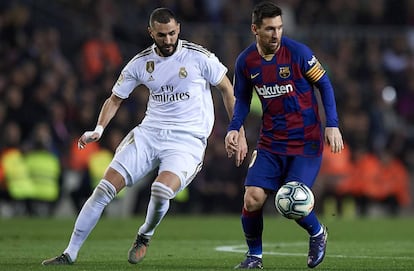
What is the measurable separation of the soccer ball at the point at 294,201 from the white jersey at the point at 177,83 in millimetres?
1404

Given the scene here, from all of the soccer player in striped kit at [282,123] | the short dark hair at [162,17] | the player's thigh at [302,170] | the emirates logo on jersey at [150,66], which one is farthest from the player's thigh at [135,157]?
the player's thigh at [302,170]

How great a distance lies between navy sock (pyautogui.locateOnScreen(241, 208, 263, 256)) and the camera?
Result: 10.1m

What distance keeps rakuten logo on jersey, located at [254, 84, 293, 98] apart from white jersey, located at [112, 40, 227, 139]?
0.81 meters

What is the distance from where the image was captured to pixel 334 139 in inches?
381

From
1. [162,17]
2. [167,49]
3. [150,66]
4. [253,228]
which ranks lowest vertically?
[253,228]

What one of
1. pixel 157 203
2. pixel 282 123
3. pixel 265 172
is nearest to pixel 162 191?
pixel 157 203

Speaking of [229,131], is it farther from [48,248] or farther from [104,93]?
[104,93]

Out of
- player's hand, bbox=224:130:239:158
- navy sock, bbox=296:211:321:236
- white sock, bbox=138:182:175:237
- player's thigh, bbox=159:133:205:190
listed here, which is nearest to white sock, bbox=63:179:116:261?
white sock, bbox=138:182:175:237

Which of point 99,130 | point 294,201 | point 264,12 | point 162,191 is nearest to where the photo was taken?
point 294,201

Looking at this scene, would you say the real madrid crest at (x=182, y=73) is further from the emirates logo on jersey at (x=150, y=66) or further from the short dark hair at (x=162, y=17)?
the short dark hair at (x=162, y=17)

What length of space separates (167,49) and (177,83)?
322 millimetres

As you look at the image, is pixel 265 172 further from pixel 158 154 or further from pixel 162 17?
pixel 162 17

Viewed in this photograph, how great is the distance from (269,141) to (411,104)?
14.5 meters

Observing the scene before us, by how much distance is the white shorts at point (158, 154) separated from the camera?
10539 millimetres
